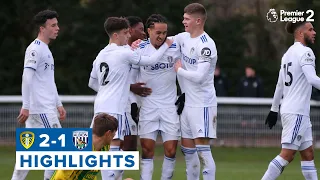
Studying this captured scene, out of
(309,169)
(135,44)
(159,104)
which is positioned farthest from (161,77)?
(309,169)

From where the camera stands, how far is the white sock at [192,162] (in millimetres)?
12500

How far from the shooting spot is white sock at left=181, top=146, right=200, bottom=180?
12.5m

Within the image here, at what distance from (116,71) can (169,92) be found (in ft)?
3.18

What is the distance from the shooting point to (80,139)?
388 inches

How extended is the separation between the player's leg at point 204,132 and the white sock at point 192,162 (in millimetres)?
285

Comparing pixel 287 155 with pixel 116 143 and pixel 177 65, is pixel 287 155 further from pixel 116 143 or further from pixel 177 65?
pixel 116 143

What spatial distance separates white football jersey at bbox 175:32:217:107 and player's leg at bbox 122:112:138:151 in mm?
907

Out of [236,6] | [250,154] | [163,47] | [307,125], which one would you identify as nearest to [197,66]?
[163,47]

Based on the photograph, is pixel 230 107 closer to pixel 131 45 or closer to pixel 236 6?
pixel 236 6

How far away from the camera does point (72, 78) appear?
24.7m

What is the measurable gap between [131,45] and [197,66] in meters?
1.11

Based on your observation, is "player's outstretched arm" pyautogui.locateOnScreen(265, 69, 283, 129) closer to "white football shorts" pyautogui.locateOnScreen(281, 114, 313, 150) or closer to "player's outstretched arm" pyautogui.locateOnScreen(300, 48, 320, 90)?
"white football shorts" pyautogui.locateOnScreen(281, 114, 313, 150)

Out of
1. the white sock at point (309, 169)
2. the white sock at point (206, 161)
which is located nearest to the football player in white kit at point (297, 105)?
the white sock at point (309, 169)

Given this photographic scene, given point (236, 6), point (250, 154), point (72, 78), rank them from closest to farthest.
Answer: point (250, 154) < point (72, 78) < point (236, 6)
